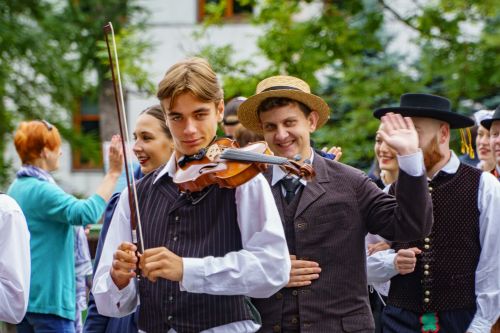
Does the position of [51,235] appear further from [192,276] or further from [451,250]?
[192,276]

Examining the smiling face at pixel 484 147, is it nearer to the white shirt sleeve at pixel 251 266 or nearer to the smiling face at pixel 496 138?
the smiling face at pixel 496 138

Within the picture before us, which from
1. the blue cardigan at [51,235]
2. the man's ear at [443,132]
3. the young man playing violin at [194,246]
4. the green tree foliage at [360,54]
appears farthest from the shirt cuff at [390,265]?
the green tree foliage at [360,54]

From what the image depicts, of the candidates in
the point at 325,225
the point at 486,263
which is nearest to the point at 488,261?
the point at 486,263

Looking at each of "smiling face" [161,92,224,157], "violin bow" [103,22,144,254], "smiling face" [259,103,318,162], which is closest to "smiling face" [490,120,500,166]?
"smiling face" [259,103,318,162]

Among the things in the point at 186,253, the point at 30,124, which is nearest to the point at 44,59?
the point at 30,124

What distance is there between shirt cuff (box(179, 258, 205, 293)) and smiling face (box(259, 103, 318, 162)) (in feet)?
3.84

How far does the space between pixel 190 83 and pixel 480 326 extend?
2125 mm

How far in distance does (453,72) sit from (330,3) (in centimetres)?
182

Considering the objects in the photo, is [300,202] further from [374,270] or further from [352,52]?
[352,52]

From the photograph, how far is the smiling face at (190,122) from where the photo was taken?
3750 mm

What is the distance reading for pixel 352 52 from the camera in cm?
1241

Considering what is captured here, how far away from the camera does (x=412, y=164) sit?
4031 millimetres

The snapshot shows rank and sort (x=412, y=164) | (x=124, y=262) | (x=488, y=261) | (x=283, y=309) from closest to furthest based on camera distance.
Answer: (x=124, y=262) < (x=412, y=164) < (x=283, y=309) < (x=488, y=261)

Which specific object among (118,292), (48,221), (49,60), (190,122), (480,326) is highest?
(49,60)
